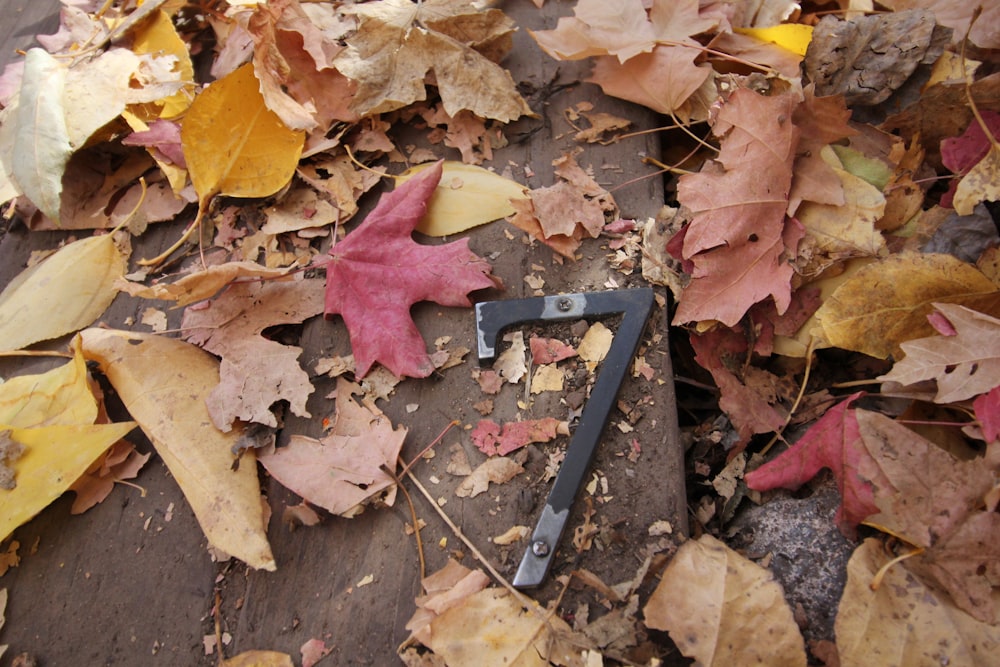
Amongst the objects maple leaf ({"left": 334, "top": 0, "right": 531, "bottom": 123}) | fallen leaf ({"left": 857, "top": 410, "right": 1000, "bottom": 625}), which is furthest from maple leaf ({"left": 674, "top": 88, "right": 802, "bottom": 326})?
maple leaf ({"left": 334, "top": 0, "right": 531, "bottom": 123})

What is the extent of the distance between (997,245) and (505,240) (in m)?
1.00

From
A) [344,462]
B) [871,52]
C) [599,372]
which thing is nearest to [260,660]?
[344,462]

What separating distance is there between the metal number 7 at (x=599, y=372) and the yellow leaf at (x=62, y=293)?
0.96 metres

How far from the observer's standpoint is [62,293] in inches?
65.6

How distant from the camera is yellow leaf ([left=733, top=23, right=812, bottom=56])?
174cm

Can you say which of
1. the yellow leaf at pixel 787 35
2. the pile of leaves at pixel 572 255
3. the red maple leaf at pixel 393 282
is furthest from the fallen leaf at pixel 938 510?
the yellow leaf at pixel 787 35

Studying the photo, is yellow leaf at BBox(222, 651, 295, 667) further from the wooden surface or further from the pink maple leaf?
the pink maple leaf

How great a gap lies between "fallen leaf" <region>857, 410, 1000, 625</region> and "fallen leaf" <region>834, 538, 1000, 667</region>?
0.07 ft

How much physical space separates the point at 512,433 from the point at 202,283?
2.46ft

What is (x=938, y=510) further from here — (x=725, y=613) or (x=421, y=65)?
(x=421, y=65)

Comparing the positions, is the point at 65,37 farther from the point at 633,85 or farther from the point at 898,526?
the point at 898,526

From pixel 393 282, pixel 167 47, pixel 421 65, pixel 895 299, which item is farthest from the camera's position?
pixel 167 47

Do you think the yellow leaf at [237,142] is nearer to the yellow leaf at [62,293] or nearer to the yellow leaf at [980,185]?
the yellow leaf at [62,293]

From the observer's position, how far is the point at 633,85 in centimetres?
177
